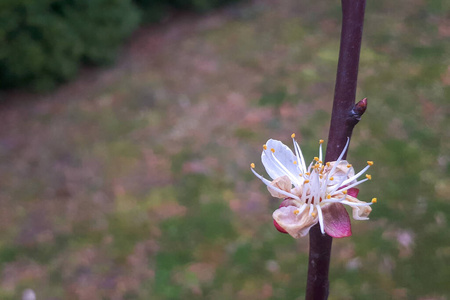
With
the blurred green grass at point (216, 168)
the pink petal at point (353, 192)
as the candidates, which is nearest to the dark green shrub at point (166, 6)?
the blurred green grass at point (216, 168)

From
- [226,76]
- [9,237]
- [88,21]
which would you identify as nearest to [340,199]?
[9,237]

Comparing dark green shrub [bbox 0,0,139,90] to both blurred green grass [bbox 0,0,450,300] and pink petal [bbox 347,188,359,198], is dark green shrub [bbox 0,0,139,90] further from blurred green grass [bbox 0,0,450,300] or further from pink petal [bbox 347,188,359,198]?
pink petal [bbox 347,188,359,198]

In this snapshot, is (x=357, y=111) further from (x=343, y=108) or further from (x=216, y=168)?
(x=216, y=168)

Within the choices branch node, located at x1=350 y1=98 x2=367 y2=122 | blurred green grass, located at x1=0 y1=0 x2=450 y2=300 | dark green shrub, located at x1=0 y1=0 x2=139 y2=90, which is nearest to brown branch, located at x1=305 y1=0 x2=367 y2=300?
branch node, located at x1=350 y1=98 x2=367 y2=122

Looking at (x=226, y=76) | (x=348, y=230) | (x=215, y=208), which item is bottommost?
(x=215, y=208)

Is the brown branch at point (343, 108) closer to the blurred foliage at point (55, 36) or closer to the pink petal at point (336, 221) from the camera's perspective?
the pink petal at point (336, 221)

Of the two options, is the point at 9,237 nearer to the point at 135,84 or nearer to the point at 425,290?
the point at 135,84

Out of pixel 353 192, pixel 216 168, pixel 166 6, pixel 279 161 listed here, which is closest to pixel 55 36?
pixel 166 6
